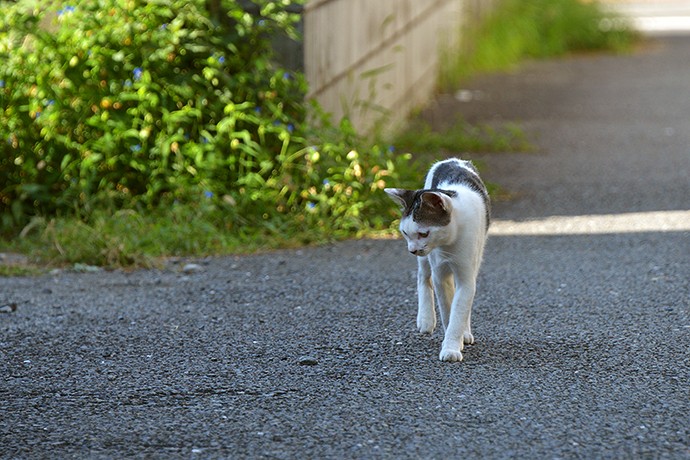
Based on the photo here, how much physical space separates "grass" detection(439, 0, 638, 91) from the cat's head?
9.80m

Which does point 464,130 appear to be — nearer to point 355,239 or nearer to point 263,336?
point 355,239

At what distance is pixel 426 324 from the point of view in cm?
418

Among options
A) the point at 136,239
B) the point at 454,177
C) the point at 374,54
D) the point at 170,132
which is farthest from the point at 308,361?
the point at 374,54

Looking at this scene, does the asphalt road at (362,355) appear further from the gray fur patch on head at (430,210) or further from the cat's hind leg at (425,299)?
the gray fur patch on head at (430,210)

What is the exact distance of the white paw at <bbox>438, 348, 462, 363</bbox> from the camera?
3.86 meters

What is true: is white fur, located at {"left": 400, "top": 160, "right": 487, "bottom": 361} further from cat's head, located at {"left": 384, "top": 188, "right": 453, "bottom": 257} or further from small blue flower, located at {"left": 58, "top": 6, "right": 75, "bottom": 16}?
small blue flower, located at {"left": 58, "top": 6, "right": 75, "bottom": 16}

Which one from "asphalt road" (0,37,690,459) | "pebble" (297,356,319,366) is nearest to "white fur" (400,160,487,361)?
"asphalt road" (0,37,690,459)

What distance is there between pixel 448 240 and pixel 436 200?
18 centimetres

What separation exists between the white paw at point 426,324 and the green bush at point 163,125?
188 cm

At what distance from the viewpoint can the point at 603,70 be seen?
13.2 m

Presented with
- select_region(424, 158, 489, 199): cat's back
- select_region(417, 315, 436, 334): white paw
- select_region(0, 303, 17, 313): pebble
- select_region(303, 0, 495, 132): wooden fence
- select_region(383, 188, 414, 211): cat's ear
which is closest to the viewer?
select_region(383, 188, 414, 211): cat's ear

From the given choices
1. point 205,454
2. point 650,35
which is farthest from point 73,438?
point 650,35

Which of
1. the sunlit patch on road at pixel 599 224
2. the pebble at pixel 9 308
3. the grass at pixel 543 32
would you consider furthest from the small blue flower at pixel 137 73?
the grass at pixel 543 32

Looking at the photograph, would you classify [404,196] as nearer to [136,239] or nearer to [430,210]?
[430,210]
